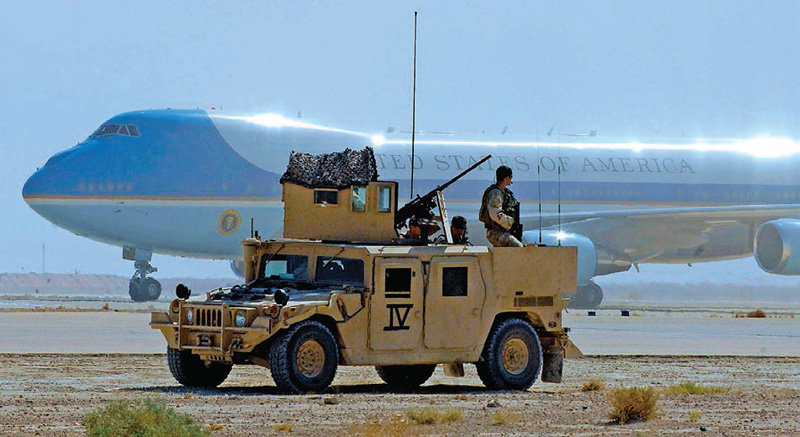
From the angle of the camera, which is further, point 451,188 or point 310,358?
point 451,188

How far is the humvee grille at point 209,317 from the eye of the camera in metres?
14.0

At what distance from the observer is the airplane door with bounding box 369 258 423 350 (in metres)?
14.4

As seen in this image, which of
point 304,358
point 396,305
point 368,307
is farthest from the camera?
point 396,305

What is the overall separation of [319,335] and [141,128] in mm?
22554

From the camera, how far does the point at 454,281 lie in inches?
585

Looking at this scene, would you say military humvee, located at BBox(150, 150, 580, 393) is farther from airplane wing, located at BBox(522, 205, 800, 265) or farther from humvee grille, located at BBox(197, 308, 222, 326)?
airplane wing, located at BBox(522, 205, 800, 265)

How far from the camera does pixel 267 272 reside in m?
15.2

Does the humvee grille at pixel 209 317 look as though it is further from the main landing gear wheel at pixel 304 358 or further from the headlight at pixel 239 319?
the main landing gear wheel at pixel 304 358

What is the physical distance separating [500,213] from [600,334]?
11164mm

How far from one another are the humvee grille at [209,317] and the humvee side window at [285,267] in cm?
112

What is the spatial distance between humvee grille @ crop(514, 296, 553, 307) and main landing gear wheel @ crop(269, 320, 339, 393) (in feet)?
7.01

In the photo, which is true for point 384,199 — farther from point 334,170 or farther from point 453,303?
point 453,303

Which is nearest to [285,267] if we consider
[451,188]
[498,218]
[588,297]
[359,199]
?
[359,199]

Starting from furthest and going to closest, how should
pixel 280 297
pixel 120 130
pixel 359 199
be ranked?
pixel 120 130 → pixel 359 199 → pixel 280 297
